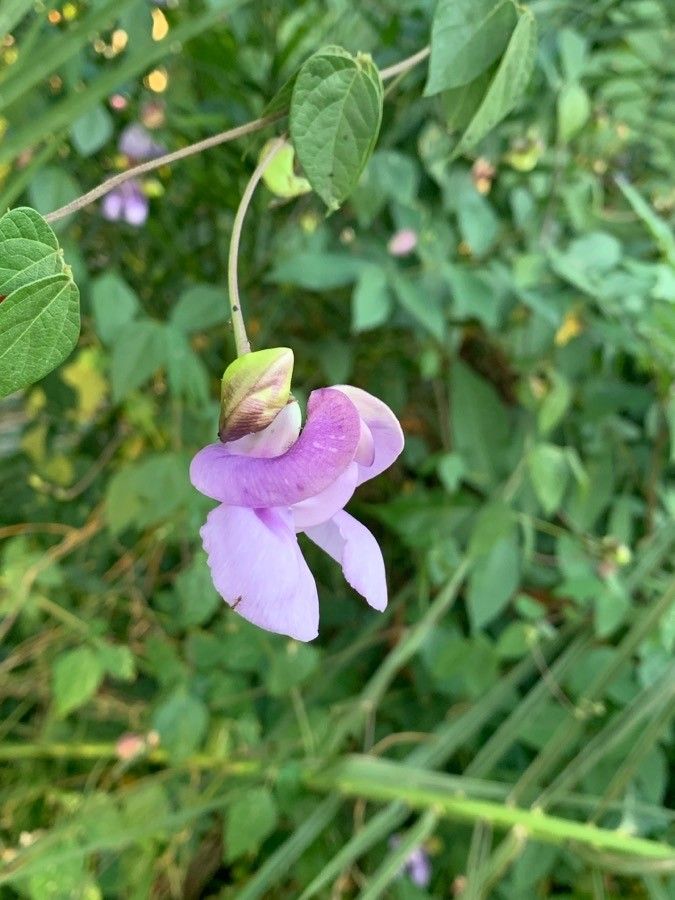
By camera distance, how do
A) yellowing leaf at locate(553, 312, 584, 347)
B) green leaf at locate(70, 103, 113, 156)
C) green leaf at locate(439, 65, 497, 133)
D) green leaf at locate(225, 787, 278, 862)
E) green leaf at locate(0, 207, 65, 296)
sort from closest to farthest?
green leaf at locate(0, 207, 65, 296), green leaf at locate(439, 65, 497, 133), green leaf at locate(70, 103, 113, 156), green leaf at locate(225, 787, 278, 862), yellowing leaf at locate(553, 312, 584, 347)

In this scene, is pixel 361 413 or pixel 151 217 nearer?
pixel 361 413

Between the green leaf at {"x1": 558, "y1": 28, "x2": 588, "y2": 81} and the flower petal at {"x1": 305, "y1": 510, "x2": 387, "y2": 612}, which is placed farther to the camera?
the green leaf at {"x1": 558, "y1": 28, "x2": 588, "y2": 81}

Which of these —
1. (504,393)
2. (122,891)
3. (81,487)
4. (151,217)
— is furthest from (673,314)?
(122,891)

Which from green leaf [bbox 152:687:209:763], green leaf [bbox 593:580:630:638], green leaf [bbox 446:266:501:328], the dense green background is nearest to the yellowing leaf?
the dense green background

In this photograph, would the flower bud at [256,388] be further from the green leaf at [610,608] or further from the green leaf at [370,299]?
the green leaf at [610,608]

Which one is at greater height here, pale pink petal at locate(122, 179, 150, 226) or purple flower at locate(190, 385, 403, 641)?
purple flower at locate(190, 385, 403, 641)

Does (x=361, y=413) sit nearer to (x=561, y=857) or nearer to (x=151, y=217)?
(x=151, y=217)

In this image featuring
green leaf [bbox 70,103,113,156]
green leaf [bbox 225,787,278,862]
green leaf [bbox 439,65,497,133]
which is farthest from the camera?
green leaf [bbox 225,787,278,862]

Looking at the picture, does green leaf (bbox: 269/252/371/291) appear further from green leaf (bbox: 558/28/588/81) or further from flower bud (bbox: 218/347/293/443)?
flower bud (bbox: 218/347/293/443)
